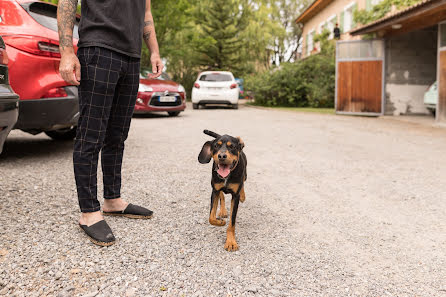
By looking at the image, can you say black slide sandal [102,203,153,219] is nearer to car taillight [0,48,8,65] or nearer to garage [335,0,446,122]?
car taillight [0,48,8,65]

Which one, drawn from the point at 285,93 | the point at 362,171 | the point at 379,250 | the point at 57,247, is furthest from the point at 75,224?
the point at 285,93

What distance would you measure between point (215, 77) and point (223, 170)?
15516 mm

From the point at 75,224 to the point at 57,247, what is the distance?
17.0 inches

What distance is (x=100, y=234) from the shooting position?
2752 millimetres

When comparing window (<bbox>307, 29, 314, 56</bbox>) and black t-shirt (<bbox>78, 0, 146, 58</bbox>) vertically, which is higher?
window (<bbox>307, 29, 314, 56</bbox>)

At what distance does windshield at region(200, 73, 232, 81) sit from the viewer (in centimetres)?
1780

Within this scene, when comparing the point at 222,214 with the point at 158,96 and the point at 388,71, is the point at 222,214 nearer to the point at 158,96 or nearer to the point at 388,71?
the point at 158,96

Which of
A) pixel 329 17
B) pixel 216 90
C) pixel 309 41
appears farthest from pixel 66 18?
pixel 309 41

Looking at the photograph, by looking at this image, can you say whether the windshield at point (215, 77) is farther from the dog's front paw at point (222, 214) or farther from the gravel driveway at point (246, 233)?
the dog's front paw at point (222, 214)

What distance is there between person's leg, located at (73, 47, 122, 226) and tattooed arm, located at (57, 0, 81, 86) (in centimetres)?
8

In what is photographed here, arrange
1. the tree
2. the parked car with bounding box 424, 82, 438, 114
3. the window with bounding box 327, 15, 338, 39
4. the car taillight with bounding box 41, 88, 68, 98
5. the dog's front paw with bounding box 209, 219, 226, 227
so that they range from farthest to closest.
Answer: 1. the tree
2. the window with bounding box 327, 15, 338, 39
3. the parked car with bounding box 424, 82, 438, 114
4. the car taillight with bounding box 41, 88, 68, 98
5. the dog's front paw with bounding box 209, 219, 226, 227

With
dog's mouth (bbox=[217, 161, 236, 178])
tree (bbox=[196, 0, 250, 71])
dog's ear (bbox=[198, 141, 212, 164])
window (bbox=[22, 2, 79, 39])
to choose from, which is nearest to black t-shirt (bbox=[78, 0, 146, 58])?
dog's ear (bbox=[198, 141, 212, 164])

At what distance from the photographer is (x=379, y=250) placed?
2791mm

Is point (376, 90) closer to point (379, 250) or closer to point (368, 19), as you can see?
point (368, 19)
